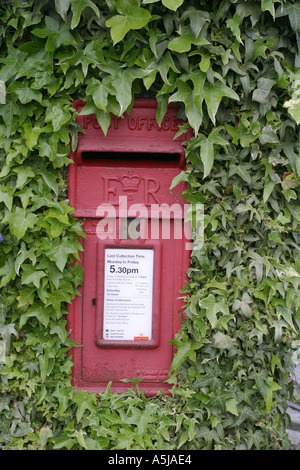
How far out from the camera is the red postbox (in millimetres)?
2143

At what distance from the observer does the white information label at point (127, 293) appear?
2197 millimetres

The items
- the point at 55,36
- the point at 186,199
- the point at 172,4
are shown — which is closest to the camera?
the point at 172,4

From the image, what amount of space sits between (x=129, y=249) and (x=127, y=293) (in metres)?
0.22

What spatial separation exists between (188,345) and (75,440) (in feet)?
2.32

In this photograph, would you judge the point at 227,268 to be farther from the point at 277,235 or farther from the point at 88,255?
the point at 88,255

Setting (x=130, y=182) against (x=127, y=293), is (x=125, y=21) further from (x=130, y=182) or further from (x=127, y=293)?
(x=127, y=293)

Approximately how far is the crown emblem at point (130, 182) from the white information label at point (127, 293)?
0.30 m

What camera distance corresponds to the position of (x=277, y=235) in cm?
213

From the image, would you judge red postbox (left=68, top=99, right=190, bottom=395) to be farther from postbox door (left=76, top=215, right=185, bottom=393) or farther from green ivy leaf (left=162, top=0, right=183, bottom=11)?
green ivy leaf (left=162, top=0, right=183, bottom=11)

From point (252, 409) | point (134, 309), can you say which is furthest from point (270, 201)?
point (252, 409)

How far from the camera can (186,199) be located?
83.9 inches

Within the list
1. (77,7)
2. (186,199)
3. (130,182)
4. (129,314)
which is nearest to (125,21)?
(77,7)

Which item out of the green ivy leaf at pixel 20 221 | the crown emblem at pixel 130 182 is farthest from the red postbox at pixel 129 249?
the green ivy leaf at pixel 20 221

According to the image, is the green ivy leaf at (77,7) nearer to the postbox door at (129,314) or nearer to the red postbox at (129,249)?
the red postbox at (129,249)
